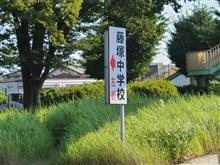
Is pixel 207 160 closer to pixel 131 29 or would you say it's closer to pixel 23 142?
pixel 23 142

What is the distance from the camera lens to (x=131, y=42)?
104ft

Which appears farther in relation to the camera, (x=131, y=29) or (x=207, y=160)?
(x=131, y=29)

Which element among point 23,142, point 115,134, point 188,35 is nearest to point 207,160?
point 115,134

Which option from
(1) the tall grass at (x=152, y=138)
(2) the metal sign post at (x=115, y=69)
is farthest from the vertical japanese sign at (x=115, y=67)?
(1) the tall grass at (x=152, y=138)

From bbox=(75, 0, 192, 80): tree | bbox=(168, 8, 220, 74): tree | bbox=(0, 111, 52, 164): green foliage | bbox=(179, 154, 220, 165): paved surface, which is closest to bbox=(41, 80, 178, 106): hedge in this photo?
bbox=(75, 0, 192, 80): tree

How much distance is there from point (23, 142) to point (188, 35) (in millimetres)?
33515

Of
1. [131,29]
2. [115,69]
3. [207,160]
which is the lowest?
[207,160]

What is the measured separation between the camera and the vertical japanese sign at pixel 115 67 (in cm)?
745

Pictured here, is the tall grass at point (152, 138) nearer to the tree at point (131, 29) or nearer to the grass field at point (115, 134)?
the grass field at point (115, 134)

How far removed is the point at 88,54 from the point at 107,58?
15.3 meters

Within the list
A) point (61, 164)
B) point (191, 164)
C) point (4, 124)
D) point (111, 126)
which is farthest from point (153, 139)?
point (4, 124)

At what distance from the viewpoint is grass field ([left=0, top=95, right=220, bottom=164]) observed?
23.7 ft

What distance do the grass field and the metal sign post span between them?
0.44 meters

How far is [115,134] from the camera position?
25.5ft
